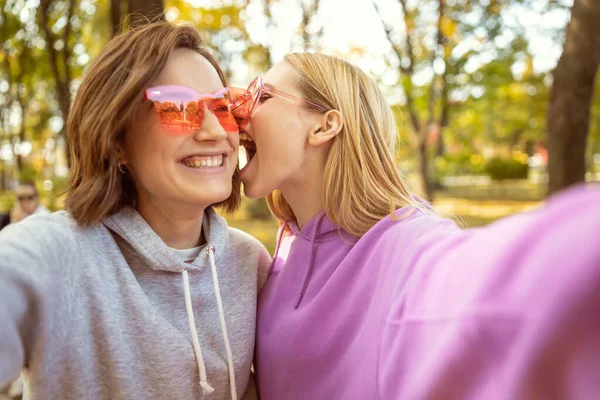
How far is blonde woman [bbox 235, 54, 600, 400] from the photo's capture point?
869mm

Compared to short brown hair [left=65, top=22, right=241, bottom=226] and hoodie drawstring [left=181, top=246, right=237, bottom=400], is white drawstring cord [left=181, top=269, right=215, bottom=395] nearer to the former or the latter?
hoodie drawstring [left=181, top=246, right=237, bottom=400]

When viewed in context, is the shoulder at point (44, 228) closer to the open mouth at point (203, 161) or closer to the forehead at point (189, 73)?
the open mouth at point (203, 161)

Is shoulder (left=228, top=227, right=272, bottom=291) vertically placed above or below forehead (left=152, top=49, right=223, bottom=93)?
below

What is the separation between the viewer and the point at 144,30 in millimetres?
2047

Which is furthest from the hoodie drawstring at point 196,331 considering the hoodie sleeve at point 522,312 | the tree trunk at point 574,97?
the tree trunk at point 574,97

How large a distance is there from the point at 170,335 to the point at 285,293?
56cm

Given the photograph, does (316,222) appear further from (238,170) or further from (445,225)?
(445,225)

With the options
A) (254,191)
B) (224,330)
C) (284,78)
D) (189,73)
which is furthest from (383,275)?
(284,78)

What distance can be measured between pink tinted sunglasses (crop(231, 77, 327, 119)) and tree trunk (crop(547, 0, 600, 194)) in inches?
222

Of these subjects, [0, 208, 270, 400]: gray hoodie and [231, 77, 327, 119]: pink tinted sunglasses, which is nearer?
[0, 208, 270, 400]: gray hoodie

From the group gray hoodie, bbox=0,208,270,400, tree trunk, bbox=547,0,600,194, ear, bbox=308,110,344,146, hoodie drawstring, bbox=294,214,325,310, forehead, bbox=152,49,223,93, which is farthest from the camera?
tree trunk, bbox=547,0,600,194

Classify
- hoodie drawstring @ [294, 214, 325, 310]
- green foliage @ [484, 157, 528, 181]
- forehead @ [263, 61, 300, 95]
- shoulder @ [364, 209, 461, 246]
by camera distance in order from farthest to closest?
green foliage @ [484, 157, 528, 181] → forehead @ [263, 61, 300, 95] → hoodie drawstring @ [294, 214, 325, 310] → shoulder @ [364, 209, 461, 246]

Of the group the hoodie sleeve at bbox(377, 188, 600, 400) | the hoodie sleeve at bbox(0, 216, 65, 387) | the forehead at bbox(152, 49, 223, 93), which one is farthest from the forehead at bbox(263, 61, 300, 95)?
the hoodie sleeve at bbox(377, 188, 600, 400)

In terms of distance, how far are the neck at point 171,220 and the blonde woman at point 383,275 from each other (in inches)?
17.2
